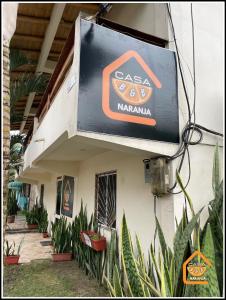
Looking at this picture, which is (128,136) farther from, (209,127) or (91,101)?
(209,127)

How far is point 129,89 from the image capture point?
133 inches

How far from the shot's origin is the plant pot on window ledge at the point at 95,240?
4.73 m

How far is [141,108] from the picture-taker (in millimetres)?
3439

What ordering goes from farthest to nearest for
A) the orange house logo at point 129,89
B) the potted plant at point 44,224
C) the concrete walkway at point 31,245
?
the potted plant at point 44,224 → the concrete walkway at point 31,245 → the orange house logo at point 129,89

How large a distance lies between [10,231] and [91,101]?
9.85m

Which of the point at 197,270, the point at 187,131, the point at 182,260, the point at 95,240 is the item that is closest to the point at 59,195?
the point at 95,240

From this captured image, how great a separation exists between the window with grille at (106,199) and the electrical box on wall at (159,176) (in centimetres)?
161

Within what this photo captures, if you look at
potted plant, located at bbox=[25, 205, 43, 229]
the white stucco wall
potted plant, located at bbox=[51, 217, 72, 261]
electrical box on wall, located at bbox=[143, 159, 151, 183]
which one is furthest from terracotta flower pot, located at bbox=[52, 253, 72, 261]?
potted plant, located at bbox=[25, 205, 43, 229]

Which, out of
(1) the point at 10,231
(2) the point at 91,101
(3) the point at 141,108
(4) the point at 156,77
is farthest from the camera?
(1) the point at 10,231

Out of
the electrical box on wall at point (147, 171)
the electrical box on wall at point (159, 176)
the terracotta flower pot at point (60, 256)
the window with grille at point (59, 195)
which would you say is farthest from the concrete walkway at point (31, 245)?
the electrical box on wall at point (159, 176)

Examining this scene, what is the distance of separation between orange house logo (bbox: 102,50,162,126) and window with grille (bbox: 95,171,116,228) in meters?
2.04

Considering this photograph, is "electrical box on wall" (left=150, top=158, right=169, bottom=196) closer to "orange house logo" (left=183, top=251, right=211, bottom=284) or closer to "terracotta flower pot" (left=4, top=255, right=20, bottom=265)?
"orange house logo" (left=183, top=251, right=211, bottom=284)

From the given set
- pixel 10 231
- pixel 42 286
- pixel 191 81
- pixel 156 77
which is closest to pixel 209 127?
pixel 191 81

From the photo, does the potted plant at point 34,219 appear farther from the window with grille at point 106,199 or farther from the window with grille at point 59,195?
the window with grille at point 106,199
